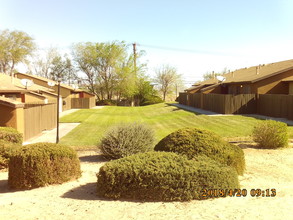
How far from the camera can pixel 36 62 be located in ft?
228

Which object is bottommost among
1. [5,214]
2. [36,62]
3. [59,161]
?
[5,214]

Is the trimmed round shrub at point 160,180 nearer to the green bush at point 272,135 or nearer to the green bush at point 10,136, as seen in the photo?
the green bush at point 10,136

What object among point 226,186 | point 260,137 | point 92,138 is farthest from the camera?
point 92,138

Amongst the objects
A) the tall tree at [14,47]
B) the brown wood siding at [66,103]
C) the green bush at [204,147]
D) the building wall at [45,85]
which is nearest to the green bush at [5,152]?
the green bush at [204,147]

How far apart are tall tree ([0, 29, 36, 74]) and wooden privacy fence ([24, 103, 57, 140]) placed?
41.6 metres

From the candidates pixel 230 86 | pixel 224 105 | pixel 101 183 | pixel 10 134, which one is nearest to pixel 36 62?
pixel 230 86

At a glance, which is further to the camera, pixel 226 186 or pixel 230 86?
pixel 230 86

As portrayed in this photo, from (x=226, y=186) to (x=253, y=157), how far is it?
4.73m

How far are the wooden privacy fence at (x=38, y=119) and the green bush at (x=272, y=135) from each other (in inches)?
461

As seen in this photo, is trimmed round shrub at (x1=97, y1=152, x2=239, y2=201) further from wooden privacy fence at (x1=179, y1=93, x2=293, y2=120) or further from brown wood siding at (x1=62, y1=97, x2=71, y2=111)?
brown wood siding at (x1=62, y1=97, x2=71, y2=111)

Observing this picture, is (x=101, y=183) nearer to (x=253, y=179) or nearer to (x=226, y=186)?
(x=226, y=186)

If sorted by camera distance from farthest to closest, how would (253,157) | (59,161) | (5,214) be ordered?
(253,157) → (59,161) → (5,214)

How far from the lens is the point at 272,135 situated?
1135cm

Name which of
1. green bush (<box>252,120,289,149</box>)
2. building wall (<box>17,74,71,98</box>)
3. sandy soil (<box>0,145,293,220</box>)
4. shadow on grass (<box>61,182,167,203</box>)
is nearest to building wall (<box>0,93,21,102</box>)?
sandy soil (<box>0,145,293,220</box>)
